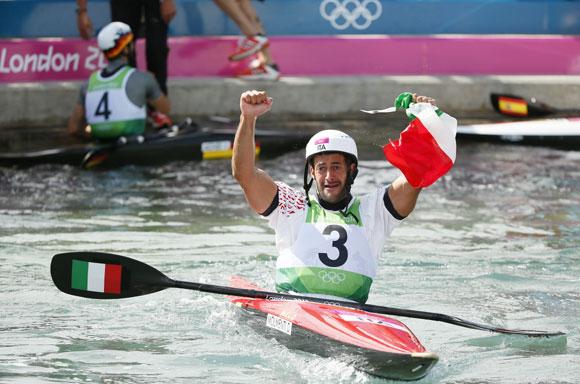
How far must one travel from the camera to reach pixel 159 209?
35.8 feet

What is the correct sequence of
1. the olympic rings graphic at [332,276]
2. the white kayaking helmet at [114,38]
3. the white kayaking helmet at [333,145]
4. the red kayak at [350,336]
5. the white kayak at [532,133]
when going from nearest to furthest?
the red kayak at [350,336] → the olympic rings graphic at [332,276] → the white kayaking helmet at [333,145] → the white kayaking helmet at [114,38] → the white kayak at [532,133]

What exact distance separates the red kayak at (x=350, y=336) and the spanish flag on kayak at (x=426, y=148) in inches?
33.0

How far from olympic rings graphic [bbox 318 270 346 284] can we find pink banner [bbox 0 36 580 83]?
7.38 metres

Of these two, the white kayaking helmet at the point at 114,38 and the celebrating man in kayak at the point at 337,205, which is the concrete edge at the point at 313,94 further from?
the celebrating man in kayak at the point at 337,205

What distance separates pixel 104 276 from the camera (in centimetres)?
759

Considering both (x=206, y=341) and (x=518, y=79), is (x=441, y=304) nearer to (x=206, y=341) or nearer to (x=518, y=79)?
(x=206, y=341)

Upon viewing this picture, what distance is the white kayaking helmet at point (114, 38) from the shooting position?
481 inches

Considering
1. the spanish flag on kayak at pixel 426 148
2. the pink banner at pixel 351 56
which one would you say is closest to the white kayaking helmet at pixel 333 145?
the spanish flag on kayak at pixel 426 148

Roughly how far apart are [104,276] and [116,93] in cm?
493

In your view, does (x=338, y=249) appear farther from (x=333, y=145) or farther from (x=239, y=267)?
(x=239, y=267)

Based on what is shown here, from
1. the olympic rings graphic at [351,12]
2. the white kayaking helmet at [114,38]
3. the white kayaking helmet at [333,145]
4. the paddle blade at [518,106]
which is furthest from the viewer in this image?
the olympic rings graphic at [351,12]

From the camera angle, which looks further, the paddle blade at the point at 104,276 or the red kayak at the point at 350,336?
the paddle blade at the point at 104,276

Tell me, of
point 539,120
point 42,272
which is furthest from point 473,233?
point 539,120

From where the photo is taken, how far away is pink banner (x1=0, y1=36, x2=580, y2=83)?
14242mm
